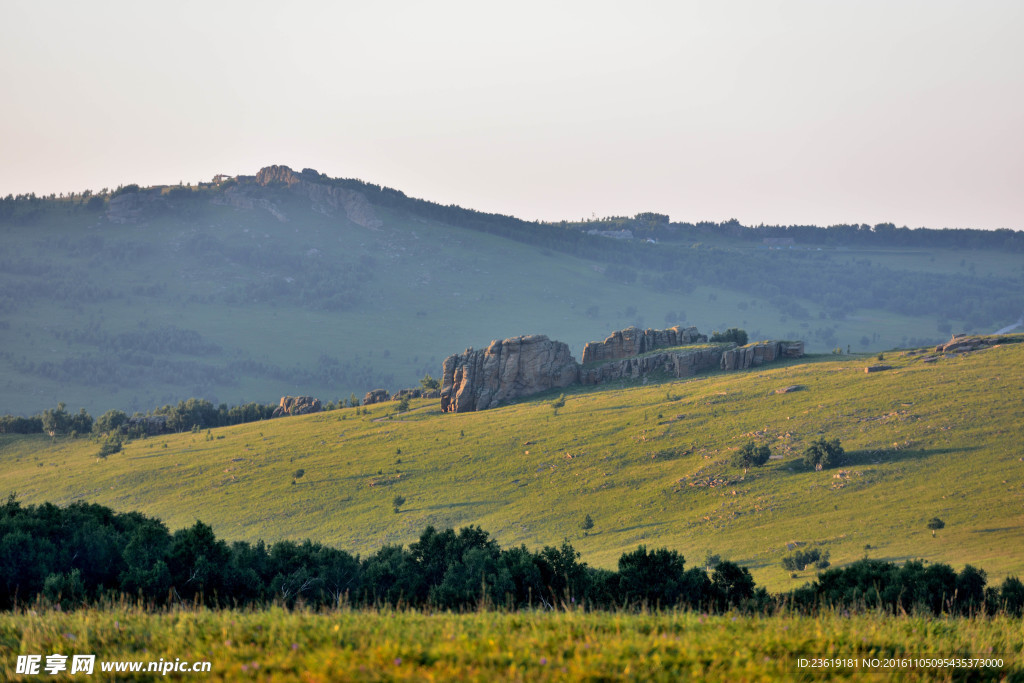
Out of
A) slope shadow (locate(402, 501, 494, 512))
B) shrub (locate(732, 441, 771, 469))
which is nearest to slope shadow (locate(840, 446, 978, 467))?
shrub (locate(732, 441, 771, 469))

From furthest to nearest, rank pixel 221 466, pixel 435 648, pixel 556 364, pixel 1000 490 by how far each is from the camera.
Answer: pixel 556 364 < pixel 221 466 < pixel 1000 490 < pixel 435 648

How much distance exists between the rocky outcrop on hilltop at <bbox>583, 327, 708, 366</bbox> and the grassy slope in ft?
46.3

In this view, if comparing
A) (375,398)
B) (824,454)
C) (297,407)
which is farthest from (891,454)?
(297,407)

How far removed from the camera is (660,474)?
74250 mm

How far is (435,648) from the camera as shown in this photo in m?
14.2

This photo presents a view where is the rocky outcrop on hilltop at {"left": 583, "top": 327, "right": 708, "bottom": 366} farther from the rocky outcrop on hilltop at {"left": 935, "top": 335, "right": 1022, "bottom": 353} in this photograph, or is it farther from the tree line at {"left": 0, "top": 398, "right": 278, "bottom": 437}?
the tree line at {"left": 0, "top": 398, "right": 278, "bottom": 437}

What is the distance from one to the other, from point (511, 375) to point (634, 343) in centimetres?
1937

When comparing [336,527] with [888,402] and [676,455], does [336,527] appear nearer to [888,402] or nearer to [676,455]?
[676,455]

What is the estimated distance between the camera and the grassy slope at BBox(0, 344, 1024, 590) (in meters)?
56.7

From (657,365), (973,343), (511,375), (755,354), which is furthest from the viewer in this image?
(511,375)

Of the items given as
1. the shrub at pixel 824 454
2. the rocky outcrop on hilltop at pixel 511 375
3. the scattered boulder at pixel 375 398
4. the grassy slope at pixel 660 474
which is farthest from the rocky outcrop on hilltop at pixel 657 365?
the scattered boulder at pixel 375 398

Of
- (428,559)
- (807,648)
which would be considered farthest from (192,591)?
(807,648)

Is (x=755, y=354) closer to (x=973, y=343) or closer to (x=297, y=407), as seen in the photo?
(x=973, y=343)

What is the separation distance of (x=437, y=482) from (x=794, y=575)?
4402 cm
